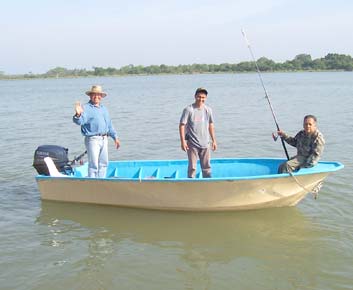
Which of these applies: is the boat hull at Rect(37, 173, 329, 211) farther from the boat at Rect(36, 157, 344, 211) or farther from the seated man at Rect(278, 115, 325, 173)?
the seated man at Rect(278, 115, 325, 173)

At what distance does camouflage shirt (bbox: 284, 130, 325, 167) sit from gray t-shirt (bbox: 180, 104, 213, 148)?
1.32m

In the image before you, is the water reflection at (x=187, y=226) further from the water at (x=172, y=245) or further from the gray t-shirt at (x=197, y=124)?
the gray t-shirt at (x=197, y=124)

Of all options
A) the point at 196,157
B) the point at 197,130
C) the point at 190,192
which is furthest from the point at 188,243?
the point at 197,130

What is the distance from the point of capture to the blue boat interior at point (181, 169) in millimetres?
8203

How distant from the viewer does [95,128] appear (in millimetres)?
7508

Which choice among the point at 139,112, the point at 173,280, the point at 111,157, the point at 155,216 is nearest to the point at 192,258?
the point at 173,280

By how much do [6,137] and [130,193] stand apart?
387 inches

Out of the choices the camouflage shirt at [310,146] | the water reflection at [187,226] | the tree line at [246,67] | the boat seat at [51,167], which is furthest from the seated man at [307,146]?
the tree line at [246,67]

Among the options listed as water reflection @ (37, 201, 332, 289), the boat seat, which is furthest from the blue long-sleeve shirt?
water reflection @ (37, 201, 332, 289)

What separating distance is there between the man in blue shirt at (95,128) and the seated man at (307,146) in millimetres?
2969

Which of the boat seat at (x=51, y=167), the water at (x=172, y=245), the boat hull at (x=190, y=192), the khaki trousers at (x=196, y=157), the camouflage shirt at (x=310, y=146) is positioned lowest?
the water at (x=172, y=245)

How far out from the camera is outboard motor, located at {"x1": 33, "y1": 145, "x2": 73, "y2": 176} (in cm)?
805

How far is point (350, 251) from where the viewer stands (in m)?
5.88

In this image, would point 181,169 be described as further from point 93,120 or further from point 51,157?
point 51,157
